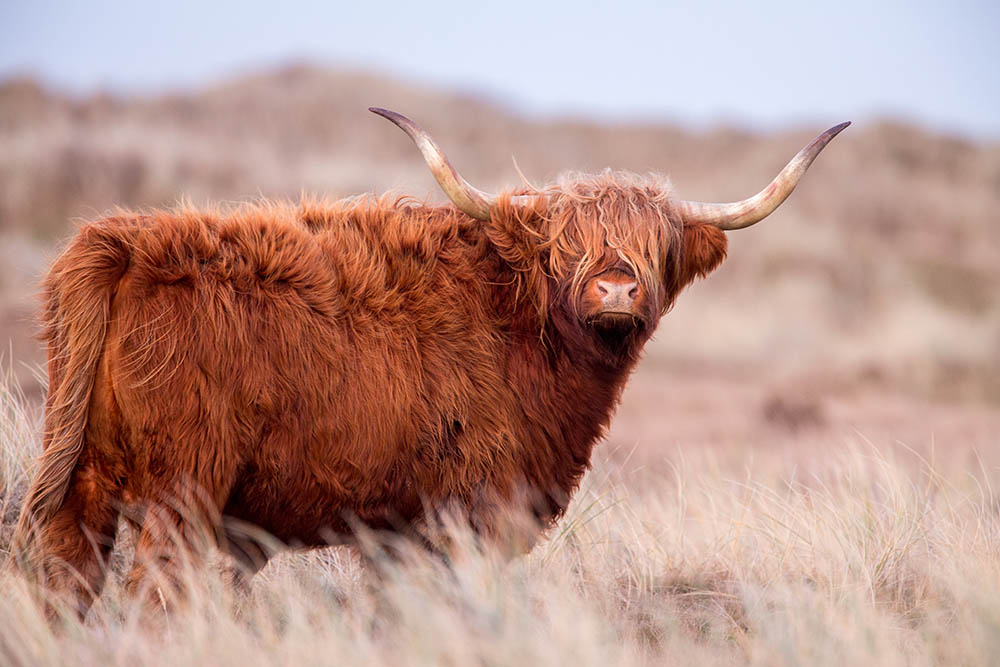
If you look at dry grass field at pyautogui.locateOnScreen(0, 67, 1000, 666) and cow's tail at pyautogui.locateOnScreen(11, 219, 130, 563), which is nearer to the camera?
dry grass field at pyautogui.locateOnScreen(0, 67, 1000, 666)

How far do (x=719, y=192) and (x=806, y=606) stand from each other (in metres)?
23.7

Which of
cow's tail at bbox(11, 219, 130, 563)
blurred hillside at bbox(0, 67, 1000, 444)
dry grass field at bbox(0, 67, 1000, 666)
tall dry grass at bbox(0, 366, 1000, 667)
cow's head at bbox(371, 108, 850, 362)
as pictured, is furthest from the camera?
blurred hillside at bbox(0, 67, 1000, 444)

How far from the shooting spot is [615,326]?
11.5ft

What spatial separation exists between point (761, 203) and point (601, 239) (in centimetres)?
77

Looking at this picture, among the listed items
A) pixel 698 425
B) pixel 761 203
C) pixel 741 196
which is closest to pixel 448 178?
pixel 761 203

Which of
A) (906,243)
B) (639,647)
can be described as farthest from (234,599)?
(906,243)

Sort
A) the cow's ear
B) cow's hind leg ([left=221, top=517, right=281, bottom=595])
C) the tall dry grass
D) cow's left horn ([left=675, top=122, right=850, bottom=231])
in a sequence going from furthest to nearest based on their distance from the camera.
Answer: the cow's ear < cow's left horn ([left=675, top=122, right=850, bottom=231]) < cow's hind leg ([left=221, top=517, right=281, bottom=595]) < the tall dry grass

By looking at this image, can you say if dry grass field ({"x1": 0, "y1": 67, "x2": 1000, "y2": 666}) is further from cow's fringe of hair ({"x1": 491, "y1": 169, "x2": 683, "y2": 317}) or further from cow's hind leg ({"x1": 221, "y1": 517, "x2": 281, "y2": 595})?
cow's fringe of hair ({"x1": 491, "y1": 169, "x2": 683, "y2": 317})

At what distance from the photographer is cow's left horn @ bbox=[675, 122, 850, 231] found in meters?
3.81

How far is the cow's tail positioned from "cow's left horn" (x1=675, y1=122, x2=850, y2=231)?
225 centimetres

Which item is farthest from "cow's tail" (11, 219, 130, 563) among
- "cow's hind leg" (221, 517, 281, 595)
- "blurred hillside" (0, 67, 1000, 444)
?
"blurred hillside" (0, 67, 1000, 444)

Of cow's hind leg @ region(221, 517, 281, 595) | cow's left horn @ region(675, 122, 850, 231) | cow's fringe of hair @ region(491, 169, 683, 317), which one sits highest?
cow's left horn @ region(675, 122, 850, 231)

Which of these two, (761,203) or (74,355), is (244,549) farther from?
(761,203)

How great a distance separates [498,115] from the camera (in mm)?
41688
